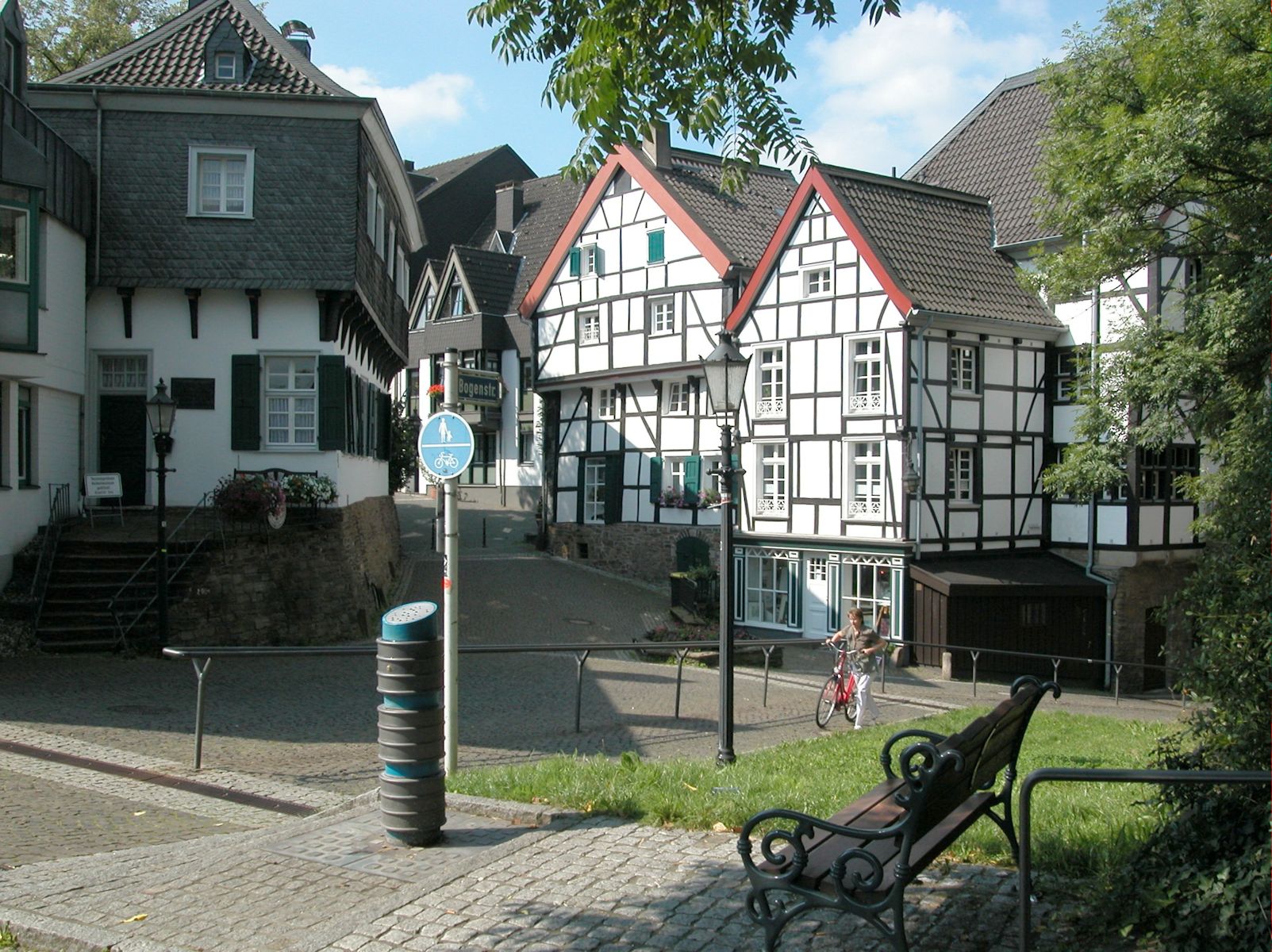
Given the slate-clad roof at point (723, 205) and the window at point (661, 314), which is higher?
the slate-clad roof at point (723, 205)

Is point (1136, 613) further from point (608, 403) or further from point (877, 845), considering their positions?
point (877, 845)

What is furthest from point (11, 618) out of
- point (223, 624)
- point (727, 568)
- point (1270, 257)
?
point (1270, 257)

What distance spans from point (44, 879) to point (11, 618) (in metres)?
12.0

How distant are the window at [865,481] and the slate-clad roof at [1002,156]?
6.53 metres

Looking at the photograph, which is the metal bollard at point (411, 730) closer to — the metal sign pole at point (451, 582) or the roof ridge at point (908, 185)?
the metal sign pole at point (451, 582)

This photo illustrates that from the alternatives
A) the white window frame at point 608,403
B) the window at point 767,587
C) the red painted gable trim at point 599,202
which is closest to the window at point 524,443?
the red painted gable trim at point 599,202

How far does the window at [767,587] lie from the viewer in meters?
27.5

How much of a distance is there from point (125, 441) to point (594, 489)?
49.3ft

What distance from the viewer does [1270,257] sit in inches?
502

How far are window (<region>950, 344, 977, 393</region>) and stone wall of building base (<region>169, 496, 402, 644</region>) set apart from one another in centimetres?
1298

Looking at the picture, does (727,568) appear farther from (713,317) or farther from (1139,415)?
(713,317)

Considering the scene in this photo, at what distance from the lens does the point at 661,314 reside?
31.4 m

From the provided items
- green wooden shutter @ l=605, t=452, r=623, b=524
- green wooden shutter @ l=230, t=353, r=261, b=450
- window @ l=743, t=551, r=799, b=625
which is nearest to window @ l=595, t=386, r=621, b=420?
green wooden shutter @ l=605, t=452, r=623, b=524

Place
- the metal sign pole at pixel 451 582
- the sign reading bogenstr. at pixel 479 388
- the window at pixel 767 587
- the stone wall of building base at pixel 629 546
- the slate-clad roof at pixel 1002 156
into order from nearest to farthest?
the metal sign pole at pixel 451 582 < the sign reading bogenstr. at pixel 479 388 < the window at pixel 767 587 < the slate-clad roof at pixel 1002 156 < the stone wall of building base at pixel 629 546
